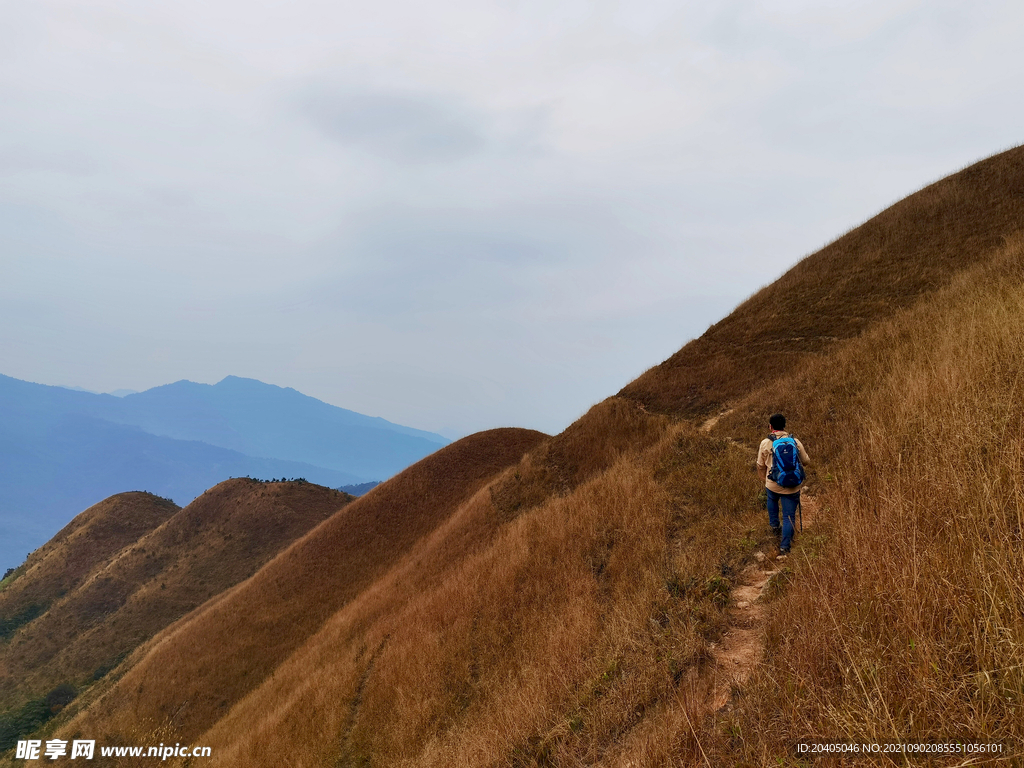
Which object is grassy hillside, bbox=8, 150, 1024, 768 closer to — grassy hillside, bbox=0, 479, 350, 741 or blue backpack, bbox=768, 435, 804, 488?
blue backpack, bbox=768, 435, 804, 488

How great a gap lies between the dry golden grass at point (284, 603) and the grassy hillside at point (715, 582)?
24 cm

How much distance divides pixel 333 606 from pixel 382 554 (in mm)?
4646

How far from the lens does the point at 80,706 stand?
29734 mm

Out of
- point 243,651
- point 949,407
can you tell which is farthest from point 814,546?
point 243,651

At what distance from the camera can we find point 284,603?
99.9 feet

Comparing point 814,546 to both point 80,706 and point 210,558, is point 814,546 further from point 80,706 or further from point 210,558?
point 210,558

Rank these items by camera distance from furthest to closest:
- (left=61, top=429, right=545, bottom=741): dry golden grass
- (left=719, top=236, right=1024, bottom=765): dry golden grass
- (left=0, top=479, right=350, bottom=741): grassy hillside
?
(left=0, top=479, right=350, bottom=741): grassy hillside, (left=61, top=429, right=545, bottom=741): dry golden grass, (left=719, top=236, right=1024, bottom=765): dry golden grass

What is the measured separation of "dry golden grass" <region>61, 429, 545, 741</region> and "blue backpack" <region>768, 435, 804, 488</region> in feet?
94.3

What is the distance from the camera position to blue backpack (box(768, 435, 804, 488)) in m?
7.27

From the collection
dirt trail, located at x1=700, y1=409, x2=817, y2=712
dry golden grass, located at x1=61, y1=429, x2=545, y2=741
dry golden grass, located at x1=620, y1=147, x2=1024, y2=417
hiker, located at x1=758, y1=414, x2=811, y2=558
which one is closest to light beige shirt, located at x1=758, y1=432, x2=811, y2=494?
hiker, located at x1=758, y1=414, x2=811, y2=558

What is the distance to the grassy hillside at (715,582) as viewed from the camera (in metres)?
3.46

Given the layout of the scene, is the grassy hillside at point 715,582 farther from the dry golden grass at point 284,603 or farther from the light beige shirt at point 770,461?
the light beige shirt at point 770,461

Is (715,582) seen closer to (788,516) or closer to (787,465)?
(788,516)

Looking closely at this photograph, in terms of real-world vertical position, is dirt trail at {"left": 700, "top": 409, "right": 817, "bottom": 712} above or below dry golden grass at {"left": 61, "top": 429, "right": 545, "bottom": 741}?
above
